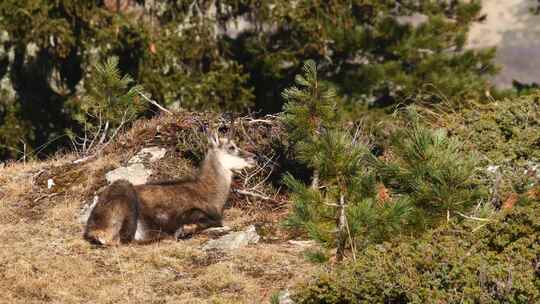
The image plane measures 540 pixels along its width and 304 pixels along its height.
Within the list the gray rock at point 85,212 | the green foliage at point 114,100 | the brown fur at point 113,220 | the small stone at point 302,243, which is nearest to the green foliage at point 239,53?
the green foliage at point 114,100

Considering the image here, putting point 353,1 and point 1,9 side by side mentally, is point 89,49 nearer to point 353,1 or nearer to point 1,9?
point 1,9

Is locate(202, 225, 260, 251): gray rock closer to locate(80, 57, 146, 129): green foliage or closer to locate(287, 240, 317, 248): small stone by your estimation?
locate(287, 240, 317, 248): small stone

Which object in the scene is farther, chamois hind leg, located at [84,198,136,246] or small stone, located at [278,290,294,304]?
chamois hind leg, located at [84,198,136,246]

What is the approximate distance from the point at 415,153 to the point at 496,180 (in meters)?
0.75

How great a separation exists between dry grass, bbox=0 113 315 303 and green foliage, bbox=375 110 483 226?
63.1 inches

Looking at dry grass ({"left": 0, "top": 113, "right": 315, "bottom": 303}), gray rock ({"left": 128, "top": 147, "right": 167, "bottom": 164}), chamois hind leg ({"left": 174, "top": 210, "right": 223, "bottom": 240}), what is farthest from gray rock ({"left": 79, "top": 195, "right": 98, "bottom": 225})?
chamois hind leg ({"left": 174, "top": 210, "right": 223, "bottom": 240})

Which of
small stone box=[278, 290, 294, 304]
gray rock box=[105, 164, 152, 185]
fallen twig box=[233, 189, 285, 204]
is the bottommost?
fallen twig box=[233, 189, 285, 204]

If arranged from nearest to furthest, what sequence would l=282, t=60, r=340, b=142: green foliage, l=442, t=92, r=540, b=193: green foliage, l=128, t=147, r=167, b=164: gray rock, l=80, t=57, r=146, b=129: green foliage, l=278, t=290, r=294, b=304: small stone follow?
l=278, t=290, r=294, b=304: small stone → l=442, t=92, r=540, b=193: green foliage → l=282, t=60, r=340, b=142: green foliage → l=128, t=147, r=167, b=164: gray rock → l=80, t=57, r=146, b=129: green foliage

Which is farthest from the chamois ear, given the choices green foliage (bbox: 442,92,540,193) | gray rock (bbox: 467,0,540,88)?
gray rock (bbox: 467,0,540,88)

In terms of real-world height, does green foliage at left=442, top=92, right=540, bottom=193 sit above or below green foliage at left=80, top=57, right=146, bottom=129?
above

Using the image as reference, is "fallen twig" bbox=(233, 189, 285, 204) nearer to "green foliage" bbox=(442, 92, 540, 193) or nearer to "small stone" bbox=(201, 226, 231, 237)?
"small stone" bbox=(201, 226, 231, 237)

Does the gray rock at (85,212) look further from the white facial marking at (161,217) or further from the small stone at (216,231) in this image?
the small stone at (216,231)

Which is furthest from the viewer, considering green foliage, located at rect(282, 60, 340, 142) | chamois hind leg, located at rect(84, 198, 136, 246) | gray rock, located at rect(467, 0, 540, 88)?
gray rock, located at rect(467, 0, 540, 88)

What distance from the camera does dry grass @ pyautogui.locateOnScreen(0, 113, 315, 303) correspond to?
803cm
